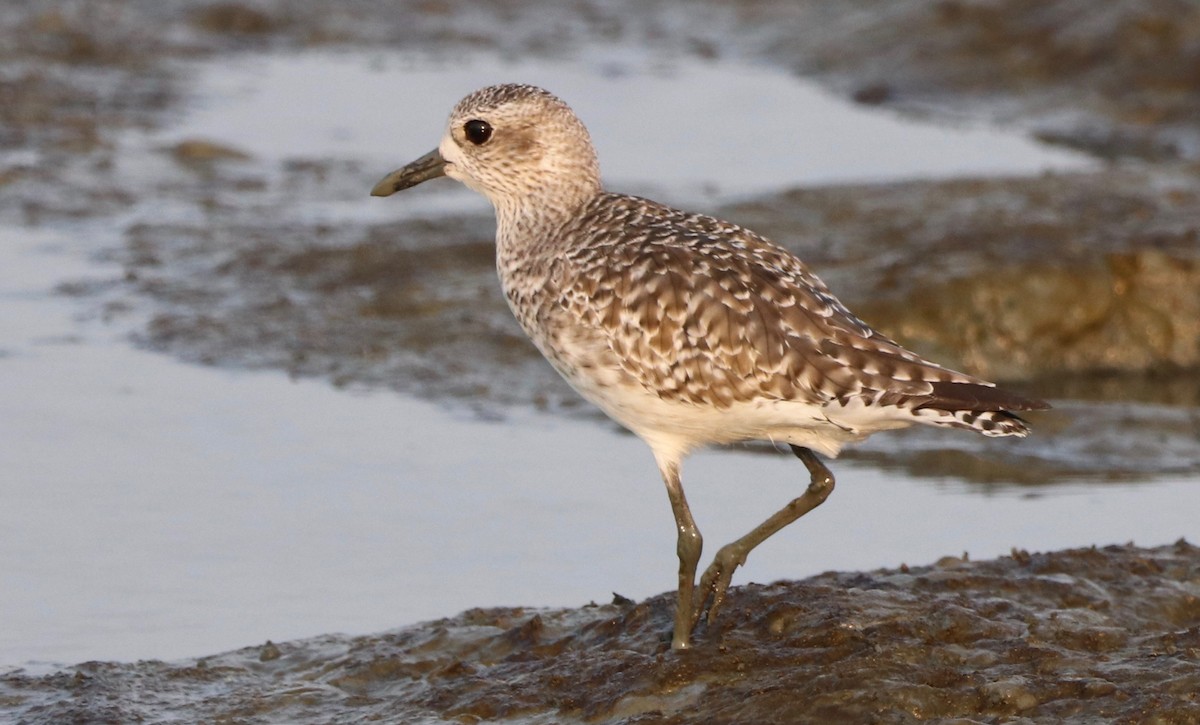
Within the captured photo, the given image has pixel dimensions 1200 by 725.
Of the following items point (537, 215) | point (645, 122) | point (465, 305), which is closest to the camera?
point (537, 215)

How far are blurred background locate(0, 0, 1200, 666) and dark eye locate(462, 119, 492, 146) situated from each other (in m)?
1.89

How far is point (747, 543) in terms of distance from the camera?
22.6ft

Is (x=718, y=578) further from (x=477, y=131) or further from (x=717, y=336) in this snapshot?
(x=477, y=131)

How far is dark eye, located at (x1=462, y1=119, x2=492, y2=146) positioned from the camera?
7523 mm

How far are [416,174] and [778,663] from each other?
8.53 ft

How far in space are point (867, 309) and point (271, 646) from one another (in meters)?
5.06

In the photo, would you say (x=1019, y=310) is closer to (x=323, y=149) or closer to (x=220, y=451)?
(x=220, y=451)

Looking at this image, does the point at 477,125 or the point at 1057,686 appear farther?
the point at 477,125

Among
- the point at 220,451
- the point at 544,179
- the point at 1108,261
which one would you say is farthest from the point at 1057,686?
the point at 1108,261

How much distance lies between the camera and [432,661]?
700 centimetres

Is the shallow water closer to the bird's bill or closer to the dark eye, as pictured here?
the bird's bill

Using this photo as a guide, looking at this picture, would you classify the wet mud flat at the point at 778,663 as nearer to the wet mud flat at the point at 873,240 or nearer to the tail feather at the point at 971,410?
the tail feather at the point at 971,410

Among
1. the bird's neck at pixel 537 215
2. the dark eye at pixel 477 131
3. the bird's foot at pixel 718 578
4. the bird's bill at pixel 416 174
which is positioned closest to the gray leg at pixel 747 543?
the bird's foot at pixel 718 578

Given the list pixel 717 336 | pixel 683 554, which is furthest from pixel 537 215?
pixel 683 554
